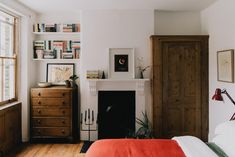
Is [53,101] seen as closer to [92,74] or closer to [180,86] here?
[92,74]

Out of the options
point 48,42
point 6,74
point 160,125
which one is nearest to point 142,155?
point 160,125

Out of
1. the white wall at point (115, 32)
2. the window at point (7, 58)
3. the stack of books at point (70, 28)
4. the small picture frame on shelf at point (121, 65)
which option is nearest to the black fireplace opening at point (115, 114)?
the small picture frame on shelf at point (121, 65)

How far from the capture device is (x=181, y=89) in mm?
4449

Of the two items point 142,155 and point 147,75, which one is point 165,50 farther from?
point 142,155

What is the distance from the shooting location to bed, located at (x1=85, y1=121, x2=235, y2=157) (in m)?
2.28

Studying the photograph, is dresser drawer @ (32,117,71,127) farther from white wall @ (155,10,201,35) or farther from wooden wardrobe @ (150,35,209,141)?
white wall @ (155,10,201,35)

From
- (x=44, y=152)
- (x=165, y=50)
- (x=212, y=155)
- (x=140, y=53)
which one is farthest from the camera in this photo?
(x=140, y=53)

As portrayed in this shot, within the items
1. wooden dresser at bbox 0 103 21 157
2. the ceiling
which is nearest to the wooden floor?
wooden dresser at bbox 0 103 21 157

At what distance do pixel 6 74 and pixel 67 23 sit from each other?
160 centimetres

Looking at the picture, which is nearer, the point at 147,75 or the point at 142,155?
the point at 142,155

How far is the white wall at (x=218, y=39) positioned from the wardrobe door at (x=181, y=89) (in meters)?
0.24

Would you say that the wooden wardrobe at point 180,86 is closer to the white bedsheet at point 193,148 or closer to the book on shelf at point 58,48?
the book on shelf at point 58,48

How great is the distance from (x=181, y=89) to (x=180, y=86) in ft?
0.19

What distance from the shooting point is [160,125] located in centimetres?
446
